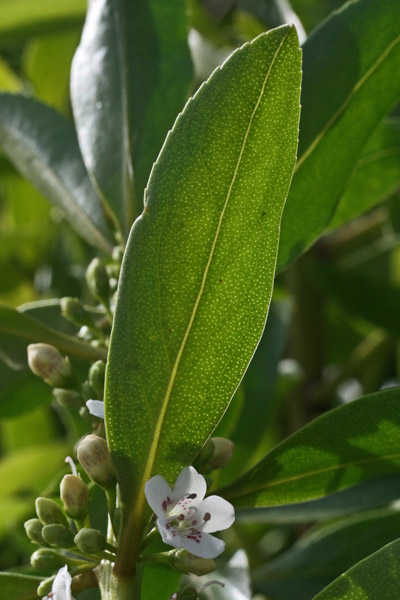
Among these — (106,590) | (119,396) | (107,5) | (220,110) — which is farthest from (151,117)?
(106,590)

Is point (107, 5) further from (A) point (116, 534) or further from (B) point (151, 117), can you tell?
(A) point (116, 534)

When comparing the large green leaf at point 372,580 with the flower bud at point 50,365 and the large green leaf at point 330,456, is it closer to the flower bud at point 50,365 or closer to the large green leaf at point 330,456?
the large green leaf at point 330,456

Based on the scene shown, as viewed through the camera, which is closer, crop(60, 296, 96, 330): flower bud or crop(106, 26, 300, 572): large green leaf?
crop(106, 26, 300, 572): large green leaf

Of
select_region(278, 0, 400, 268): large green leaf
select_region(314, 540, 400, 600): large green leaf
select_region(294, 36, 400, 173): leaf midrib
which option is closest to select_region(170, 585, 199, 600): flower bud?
select_region(314, 540, 400, 600): large green leaf

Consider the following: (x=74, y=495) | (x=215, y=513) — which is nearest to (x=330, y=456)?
(x=215, y=513)

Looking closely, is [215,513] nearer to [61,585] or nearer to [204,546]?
[204,546]

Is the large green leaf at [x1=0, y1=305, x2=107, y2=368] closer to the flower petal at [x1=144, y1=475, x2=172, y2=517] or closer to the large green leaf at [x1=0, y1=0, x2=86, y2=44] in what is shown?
the flower petal at [x1=144, y1=475, x2=172, y2=517]

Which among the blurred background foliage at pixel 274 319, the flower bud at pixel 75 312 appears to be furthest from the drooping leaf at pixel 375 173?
the flower bud at pixel 75 312
